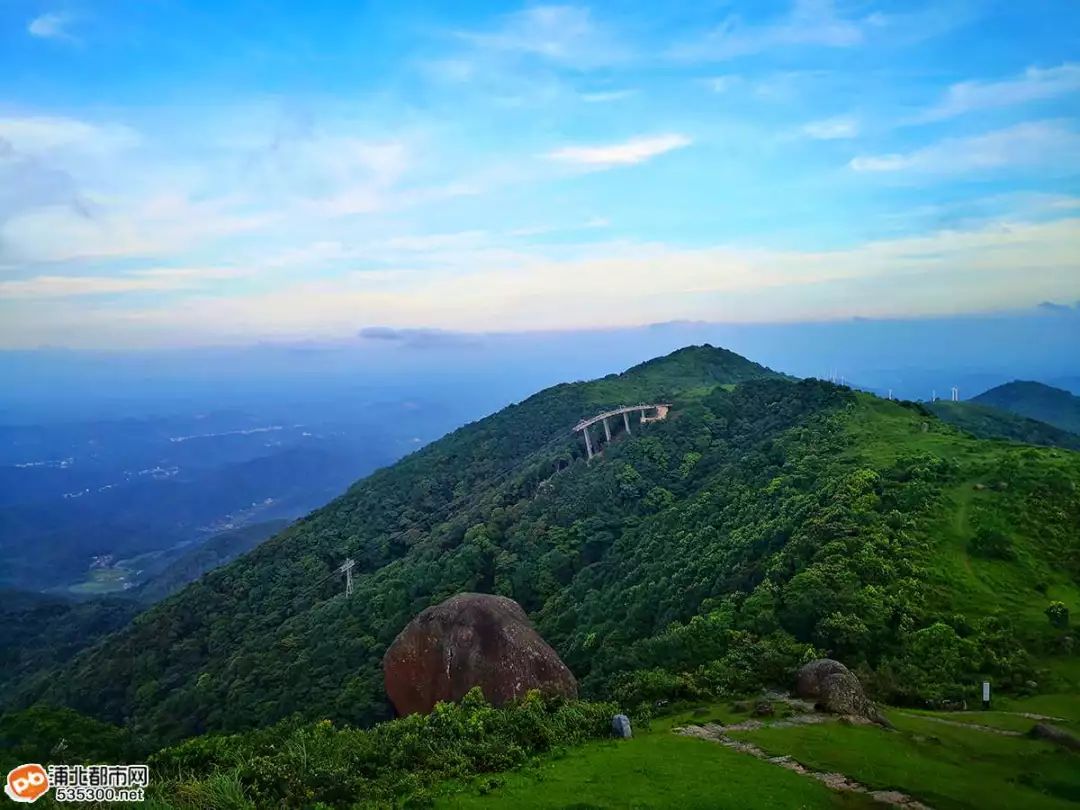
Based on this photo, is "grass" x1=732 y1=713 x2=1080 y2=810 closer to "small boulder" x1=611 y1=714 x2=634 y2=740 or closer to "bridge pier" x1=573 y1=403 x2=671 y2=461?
"small boulder" x1=611 y1=714 x2=634 y2=740

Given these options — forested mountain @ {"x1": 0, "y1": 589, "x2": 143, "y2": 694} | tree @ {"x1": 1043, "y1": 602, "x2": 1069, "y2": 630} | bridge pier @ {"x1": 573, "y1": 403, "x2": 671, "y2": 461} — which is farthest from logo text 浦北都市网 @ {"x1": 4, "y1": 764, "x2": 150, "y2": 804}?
forested mountain @ {"x1": 0, "y1": 589, "x2": 143, "y2": 694}

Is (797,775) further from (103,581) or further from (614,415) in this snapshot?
(103,581)

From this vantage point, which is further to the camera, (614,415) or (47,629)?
(47,629)

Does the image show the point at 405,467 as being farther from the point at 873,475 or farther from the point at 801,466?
the point at 873,475

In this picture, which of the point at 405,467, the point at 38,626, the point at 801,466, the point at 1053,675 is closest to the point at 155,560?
the point at 38,626

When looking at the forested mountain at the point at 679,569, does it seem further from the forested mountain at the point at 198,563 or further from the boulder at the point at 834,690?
the forested mountain at the point at 198,563

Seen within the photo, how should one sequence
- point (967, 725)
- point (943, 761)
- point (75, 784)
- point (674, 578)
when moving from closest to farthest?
point (75, 784), point (943, 761), point (967, 725), point (674, 578)

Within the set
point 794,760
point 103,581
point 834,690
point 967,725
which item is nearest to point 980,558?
point 967,725
